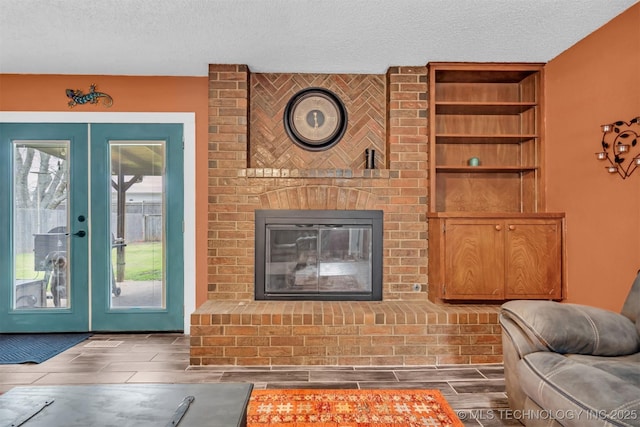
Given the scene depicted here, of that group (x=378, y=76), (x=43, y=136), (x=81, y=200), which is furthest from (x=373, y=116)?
(x=43, y=136)

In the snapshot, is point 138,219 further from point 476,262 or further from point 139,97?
point 476,262

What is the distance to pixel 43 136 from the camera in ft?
11.1

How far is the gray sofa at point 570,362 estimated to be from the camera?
49.5 inches

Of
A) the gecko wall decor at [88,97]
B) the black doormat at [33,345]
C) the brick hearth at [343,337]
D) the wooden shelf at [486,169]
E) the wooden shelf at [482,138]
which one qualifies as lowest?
the black doormat at [33,345]

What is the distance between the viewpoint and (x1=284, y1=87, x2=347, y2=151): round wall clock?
3332 mm

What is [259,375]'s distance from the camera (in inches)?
99.7

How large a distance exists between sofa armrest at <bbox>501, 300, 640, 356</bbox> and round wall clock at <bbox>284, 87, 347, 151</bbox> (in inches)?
85.1

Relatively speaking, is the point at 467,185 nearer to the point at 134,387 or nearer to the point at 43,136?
the point at 134,387

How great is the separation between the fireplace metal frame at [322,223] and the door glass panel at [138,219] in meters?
0.95

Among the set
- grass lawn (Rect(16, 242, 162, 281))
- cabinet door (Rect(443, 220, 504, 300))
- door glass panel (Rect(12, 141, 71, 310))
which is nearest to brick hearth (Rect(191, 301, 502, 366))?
cabinet door (Rect(443, 220, 504, 300))

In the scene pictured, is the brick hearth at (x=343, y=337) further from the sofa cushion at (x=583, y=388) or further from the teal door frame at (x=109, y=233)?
the sofa cushion at (x=583, y=388)

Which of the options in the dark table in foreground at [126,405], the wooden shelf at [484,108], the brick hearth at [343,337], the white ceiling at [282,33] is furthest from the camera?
the wooden shelf at [484,108]

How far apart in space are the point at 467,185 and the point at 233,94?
2241mm

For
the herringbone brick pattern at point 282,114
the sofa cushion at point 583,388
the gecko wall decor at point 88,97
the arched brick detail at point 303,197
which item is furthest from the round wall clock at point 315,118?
the sofa cushion at point 583,388
